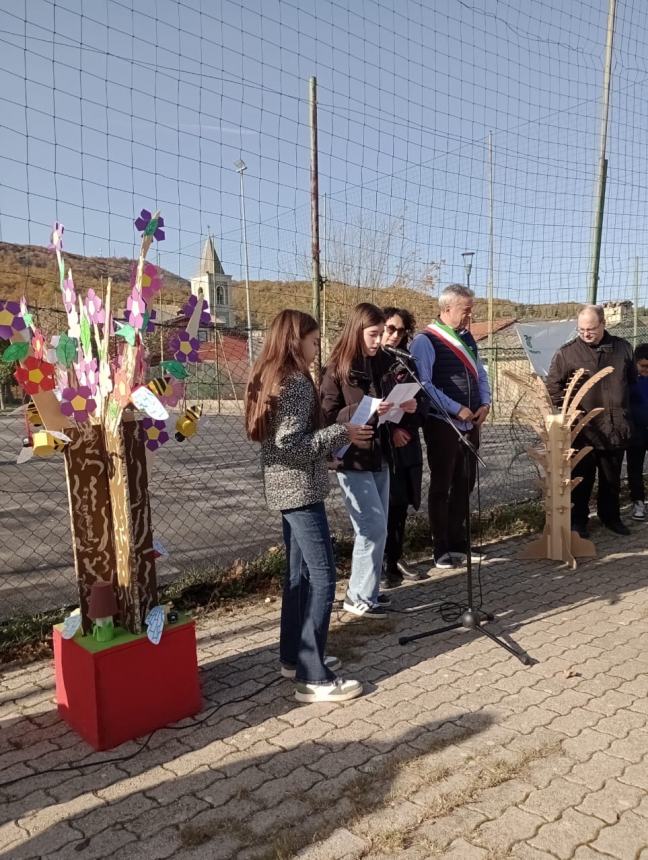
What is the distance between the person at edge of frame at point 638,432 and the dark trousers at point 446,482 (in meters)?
2.20

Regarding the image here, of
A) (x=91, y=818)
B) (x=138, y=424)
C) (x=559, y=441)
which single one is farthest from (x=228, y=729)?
(x=559, y=441)

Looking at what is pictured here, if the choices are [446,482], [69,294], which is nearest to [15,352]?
[69,294]

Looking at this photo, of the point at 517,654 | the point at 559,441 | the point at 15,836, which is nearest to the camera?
the point at 15,836

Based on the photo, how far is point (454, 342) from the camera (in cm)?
491

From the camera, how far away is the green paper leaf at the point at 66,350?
110 inches

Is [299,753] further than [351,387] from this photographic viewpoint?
No

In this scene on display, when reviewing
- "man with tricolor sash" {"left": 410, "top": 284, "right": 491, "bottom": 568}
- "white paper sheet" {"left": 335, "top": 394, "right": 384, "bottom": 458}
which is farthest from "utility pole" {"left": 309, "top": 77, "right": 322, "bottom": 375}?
"white paper sheet" {"left": 335, "top": 394, "right": 384, "bottom": 458}

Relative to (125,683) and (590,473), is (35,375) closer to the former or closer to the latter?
(125,683)

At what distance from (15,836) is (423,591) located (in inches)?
117

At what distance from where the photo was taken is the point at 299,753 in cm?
278

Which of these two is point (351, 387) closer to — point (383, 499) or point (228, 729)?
point (383, 499)

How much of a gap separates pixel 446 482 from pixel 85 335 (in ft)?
9.70

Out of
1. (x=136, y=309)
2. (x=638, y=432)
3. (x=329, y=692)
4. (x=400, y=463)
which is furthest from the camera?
(x=638, y=432)

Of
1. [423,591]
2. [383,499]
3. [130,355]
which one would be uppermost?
[130,355]
